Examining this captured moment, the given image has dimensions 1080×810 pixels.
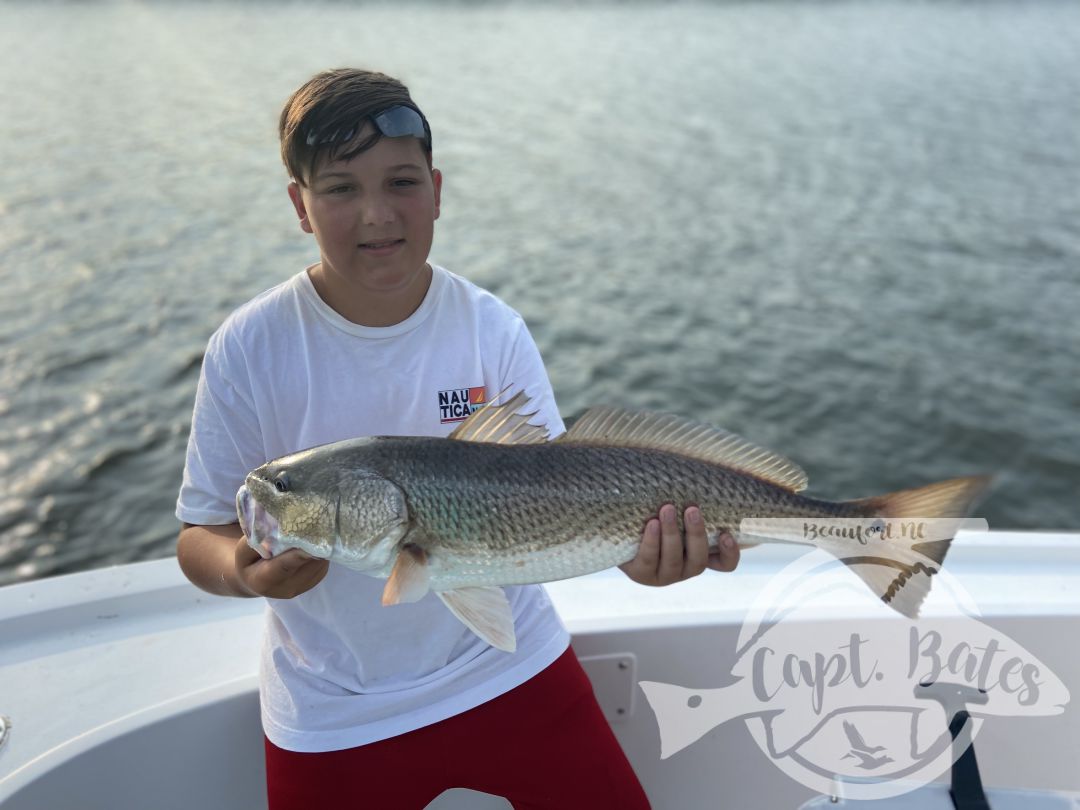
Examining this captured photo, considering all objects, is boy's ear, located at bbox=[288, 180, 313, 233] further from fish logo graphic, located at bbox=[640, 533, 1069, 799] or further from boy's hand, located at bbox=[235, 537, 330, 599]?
fish logo graphic, located at bbox=[640, 533, 1069, 799]

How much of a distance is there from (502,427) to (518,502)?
213 mm

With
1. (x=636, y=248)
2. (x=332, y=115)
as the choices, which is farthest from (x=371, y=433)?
(x=636, y=248)

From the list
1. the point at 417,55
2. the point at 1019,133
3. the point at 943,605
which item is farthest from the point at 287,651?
the point at 417,55

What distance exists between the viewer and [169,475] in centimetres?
784

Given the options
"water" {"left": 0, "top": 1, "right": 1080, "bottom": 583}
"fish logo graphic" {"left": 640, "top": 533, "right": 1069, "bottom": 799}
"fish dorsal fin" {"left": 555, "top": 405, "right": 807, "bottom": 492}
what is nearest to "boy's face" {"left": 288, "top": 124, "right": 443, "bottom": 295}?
"fish dorsal fin" {"left": 555, "top": 405, "right": 807, "bottom": 492}

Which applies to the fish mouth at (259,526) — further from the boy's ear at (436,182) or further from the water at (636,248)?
the water at (636,248)

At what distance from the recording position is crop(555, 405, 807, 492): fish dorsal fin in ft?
7.07

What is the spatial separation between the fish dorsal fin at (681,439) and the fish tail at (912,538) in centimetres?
19

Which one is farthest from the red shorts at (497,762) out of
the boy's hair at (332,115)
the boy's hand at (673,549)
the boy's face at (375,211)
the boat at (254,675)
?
the boy's hair at (332,115)

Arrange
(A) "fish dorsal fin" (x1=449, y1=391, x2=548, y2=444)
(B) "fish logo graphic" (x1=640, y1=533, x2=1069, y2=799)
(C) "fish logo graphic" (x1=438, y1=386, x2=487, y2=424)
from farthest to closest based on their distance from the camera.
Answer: (B) "fish logo graphic" (x1=640, y1=533, x2=1069, y2=799) → (C) "fish logo graphic" (x1=438, y1=386, x2=487, y2=424) → (A) "fish dorsal fin" (x1=449, y1=391, x2=548, y2=444)

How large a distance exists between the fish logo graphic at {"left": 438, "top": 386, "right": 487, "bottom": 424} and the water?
5.47m

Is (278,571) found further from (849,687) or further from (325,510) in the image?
(849,687)

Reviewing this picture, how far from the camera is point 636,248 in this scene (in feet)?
38.3

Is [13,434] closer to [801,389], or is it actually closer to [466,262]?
[466,262]
